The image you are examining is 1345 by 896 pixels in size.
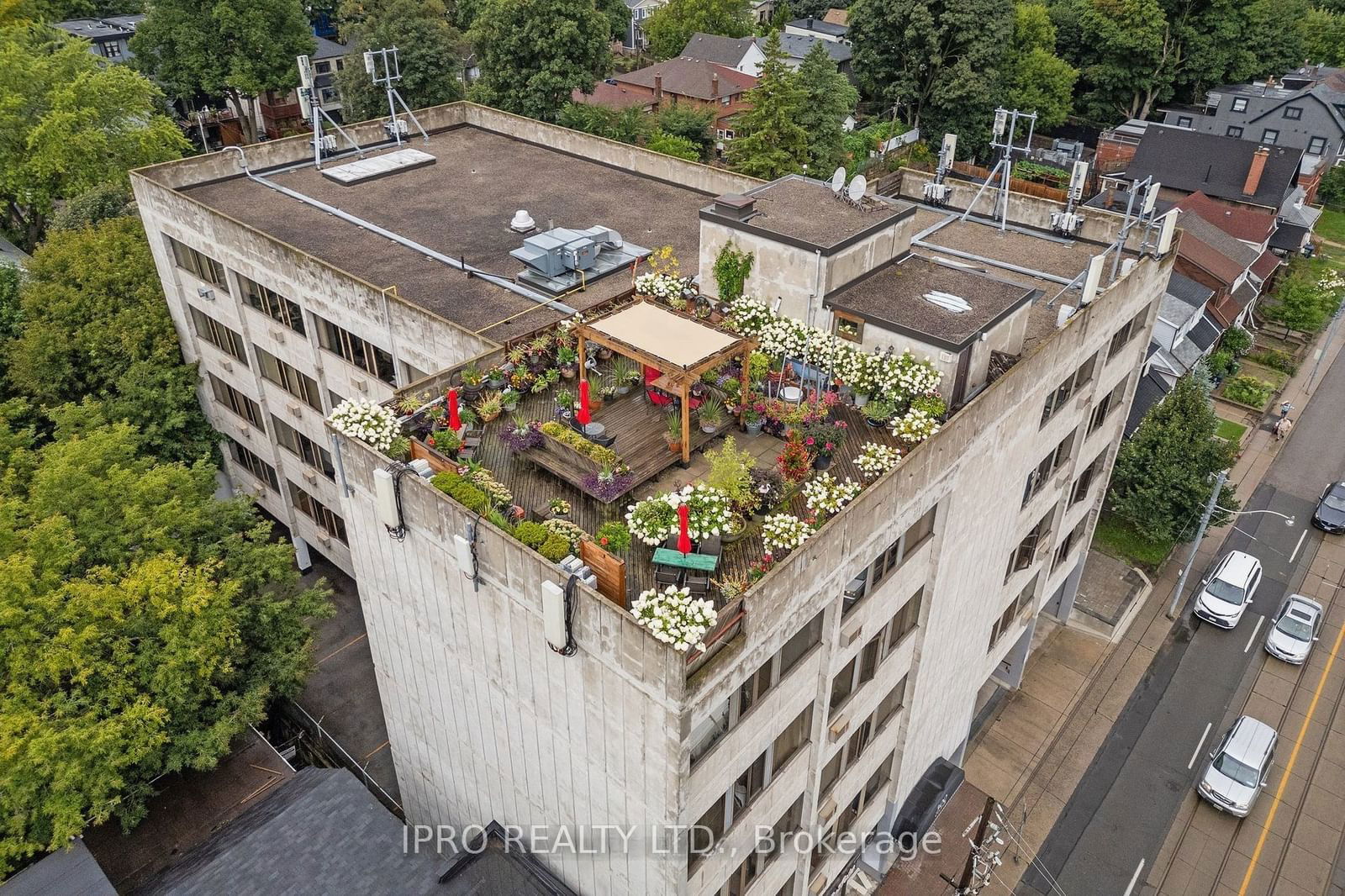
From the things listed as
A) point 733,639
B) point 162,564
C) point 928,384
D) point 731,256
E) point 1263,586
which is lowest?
point 1263,586

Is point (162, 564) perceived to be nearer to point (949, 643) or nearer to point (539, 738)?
point (539, 738)

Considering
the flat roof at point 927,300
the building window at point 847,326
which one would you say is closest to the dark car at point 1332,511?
the flat roof at point 927,300

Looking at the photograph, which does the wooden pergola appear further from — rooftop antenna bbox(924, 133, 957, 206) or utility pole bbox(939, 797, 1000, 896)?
rooftop antenna bbox(924, 133, 957, 206)

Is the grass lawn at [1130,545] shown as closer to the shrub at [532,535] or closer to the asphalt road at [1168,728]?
the asphalt road at [1168,728]

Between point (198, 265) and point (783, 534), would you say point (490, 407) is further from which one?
point (198, 265)

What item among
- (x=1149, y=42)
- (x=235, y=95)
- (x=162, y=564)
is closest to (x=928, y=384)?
(x=162, y=564)

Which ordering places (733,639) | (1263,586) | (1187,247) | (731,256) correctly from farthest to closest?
(1187,247) < (1263,586) < (731,256) < (733,639)
